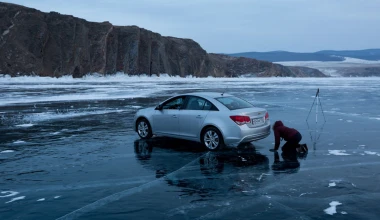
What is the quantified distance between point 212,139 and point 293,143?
6.99ft

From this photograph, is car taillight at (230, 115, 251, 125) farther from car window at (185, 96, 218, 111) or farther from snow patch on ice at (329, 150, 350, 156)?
snow patch on ice at (329, 150, 350, 156)

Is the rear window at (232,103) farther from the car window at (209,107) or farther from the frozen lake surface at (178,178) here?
the frozen lake surface at (178,178)

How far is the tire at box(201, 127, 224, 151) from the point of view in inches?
399

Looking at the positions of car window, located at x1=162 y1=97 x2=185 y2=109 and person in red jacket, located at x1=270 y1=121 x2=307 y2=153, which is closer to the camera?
person in red jacket, located at x1=270 y1=121 x2=307 y2=153

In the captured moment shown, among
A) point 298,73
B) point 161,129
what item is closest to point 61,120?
point 161,129

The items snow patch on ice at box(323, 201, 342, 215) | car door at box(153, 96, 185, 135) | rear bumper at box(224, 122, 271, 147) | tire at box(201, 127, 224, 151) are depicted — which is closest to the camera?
snow patch on ice at box(323, 201, 342, 215)

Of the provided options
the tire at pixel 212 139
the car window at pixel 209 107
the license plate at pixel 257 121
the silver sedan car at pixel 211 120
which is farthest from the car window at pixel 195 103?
the license plate at pixel 257 121

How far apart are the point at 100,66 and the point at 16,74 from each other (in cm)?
1632

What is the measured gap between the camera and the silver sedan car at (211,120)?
9.93m

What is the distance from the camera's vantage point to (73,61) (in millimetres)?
72062

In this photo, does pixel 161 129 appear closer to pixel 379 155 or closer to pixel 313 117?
pixel 379 155

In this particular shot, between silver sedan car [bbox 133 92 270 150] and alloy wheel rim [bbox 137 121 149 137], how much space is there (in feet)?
1.18

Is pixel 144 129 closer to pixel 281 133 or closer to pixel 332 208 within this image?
pixel 281 133

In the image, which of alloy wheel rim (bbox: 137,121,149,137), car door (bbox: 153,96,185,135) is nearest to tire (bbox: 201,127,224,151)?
car door (bbox: 153,96,185,135)
